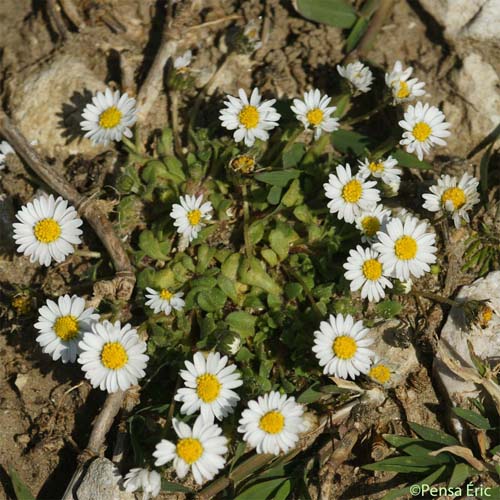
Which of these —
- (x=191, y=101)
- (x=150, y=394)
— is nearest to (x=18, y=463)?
(x=150, y=394)

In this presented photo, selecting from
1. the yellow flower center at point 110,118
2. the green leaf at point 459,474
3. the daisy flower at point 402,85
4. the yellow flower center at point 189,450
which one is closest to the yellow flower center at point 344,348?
the green leaf at point 459,474

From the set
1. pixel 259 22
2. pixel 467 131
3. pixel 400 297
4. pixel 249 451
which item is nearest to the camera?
pixel 249 451

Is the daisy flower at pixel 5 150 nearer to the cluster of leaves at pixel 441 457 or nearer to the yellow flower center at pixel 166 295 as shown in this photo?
the yellow flower center at pixel 166 295

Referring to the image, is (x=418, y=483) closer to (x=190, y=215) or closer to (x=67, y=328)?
(x=190, y=215)

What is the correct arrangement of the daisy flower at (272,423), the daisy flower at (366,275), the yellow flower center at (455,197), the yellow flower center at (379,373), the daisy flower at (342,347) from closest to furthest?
the daisy flower at (272,423) < the daisy flower at (342,347) < the yellow flower center at (379,373) < the daisy flower at (366,275) < the yellow flower center at (455,197)

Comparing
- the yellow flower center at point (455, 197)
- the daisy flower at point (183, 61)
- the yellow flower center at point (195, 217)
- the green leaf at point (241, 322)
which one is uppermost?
the daisy flower at point (183, 61)

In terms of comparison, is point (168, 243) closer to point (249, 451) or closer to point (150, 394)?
point (150, 394)
